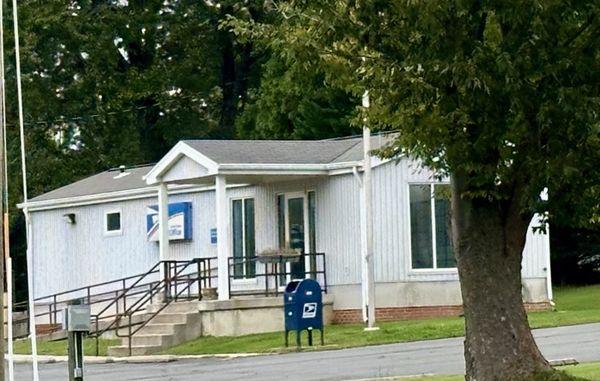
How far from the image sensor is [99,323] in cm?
3150

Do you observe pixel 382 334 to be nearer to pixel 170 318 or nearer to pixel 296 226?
pixel 170 318

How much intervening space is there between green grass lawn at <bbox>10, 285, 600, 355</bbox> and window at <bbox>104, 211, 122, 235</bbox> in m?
5.95

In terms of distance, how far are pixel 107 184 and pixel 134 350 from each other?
1127 cm

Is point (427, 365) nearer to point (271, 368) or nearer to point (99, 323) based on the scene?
point (271, 368)

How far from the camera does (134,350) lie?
2717cm

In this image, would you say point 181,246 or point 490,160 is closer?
point 490,160

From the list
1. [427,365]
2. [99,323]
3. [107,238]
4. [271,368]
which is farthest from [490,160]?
[107,238]

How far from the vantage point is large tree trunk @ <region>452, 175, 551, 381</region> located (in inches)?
575

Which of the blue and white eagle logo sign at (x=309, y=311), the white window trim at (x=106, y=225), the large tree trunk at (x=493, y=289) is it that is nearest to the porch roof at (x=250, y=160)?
the white window trim at (x=106, y=225)

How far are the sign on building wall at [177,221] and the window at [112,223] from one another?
1.89m

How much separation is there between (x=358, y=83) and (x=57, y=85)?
35252 mm

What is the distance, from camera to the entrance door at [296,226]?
30.6 m

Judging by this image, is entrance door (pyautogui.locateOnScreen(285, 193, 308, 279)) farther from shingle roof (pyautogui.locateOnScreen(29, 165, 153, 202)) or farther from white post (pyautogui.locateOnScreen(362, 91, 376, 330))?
shingle roof (pyautogui.locateOnScreen(29, 165, 153, 202))

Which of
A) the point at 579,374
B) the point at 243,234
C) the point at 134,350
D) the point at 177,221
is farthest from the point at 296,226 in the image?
the point at 579,374
